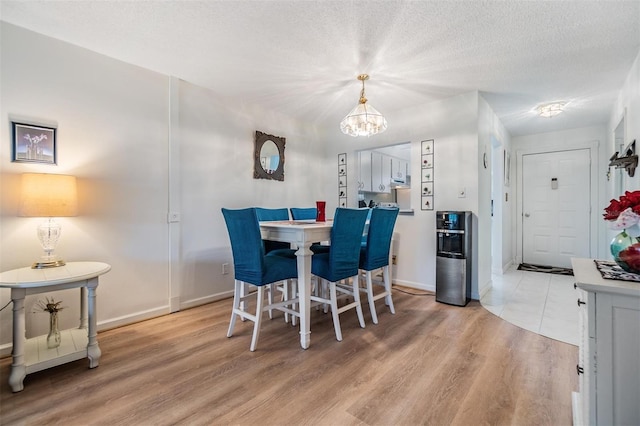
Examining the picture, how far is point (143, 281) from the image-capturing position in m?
2.63

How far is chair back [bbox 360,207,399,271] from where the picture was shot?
2549mm

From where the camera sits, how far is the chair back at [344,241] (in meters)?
2.21

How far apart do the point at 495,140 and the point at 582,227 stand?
7.41 ft

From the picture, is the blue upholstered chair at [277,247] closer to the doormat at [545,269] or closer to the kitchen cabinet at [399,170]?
the kitchen cabinet at [399,170]

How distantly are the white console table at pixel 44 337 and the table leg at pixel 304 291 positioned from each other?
4.33 feet

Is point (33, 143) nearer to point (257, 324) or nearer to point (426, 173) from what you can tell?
point (257, 324)

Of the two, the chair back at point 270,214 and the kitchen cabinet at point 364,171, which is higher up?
the kitchen cabinet at point 364,171

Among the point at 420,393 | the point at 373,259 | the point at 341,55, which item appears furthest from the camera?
the point at 373,259

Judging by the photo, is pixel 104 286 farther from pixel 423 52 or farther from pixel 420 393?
pixel 423 52

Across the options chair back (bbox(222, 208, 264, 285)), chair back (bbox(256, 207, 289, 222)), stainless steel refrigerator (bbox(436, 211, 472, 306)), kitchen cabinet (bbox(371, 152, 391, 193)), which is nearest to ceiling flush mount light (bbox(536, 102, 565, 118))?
stainless steel refrigerator (bbox(436, 211, 472, 306))

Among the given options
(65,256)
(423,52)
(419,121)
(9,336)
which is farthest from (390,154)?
(9,336)

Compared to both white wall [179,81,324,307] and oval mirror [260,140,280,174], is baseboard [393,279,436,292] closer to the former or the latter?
white wall [179,81,324,307]

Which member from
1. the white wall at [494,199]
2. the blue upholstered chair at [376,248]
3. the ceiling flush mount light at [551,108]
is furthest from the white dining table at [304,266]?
the ceiling flush mount light at [551,108]

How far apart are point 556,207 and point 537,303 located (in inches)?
105
